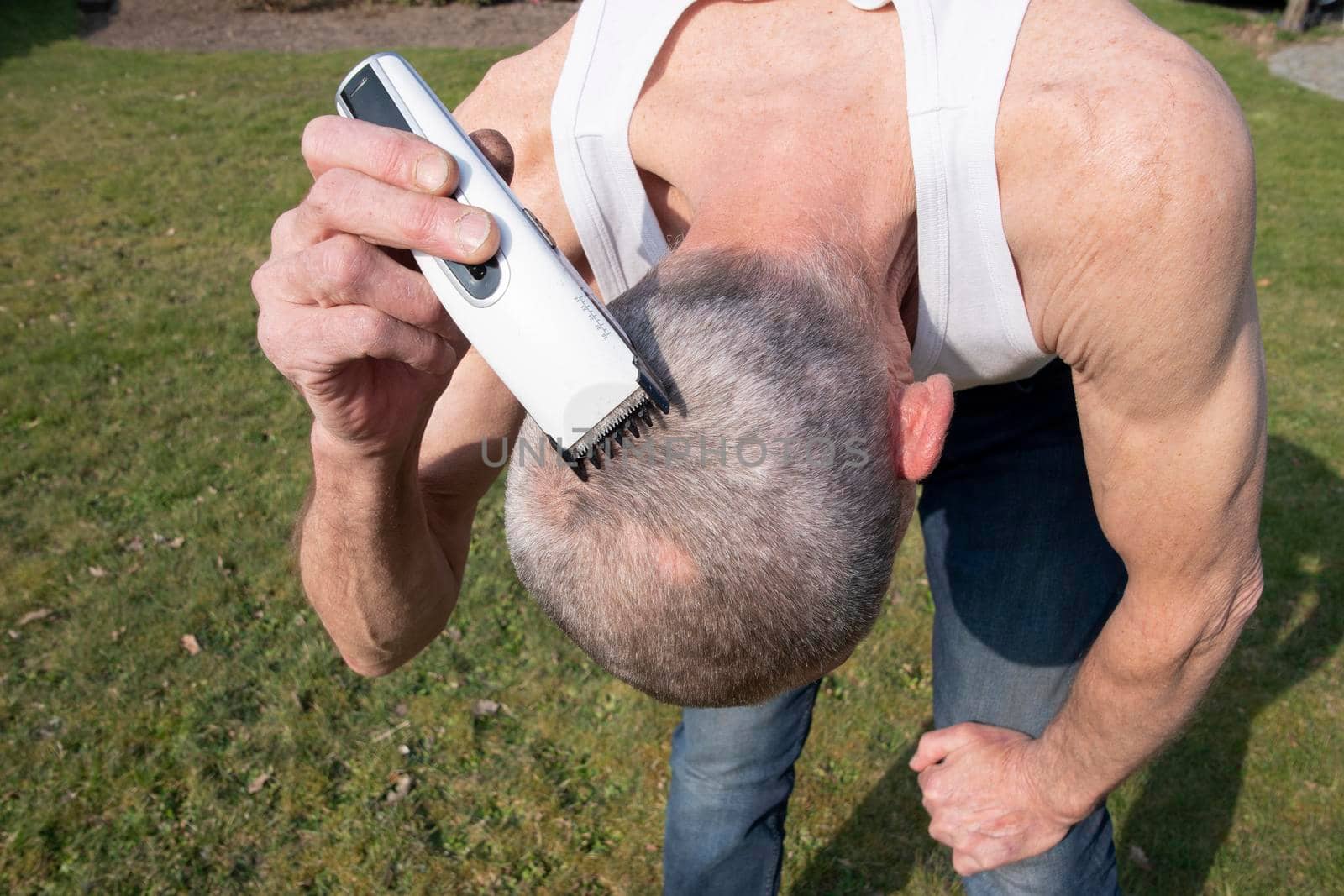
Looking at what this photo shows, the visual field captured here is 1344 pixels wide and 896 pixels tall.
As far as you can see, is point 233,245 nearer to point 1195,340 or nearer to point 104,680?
point 104,680

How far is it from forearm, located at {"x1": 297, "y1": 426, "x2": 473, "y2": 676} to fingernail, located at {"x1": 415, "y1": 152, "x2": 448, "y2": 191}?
0.53 m

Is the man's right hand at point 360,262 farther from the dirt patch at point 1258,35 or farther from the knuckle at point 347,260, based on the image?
the dirt patch at point 1258,35

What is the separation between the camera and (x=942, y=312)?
5.54ft

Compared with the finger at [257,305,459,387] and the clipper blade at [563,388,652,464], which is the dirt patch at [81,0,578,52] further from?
the clipper blade at [563,388,652,464]

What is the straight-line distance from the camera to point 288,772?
3330 mm

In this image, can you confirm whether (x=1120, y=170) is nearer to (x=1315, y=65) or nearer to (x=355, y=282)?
(x=355, y=282)

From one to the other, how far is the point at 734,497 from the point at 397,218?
20.5 inches

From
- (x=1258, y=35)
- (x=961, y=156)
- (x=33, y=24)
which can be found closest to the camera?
(x=961, y=156)

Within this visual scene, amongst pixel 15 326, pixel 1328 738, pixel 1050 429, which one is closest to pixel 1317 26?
pixel 1328 738

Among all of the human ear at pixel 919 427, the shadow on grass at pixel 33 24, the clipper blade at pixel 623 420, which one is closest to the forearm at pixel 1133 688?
the human ear at pixel 919 427

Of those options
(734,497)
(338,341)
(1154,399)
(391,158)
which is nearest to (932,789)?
(1154,399)

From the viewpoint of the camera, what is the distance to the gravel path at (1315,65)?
9.67m

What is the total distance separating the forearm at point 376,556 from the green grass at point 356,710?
1384 mm

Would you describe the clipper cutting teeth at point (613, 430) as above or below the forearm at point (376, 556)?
above
